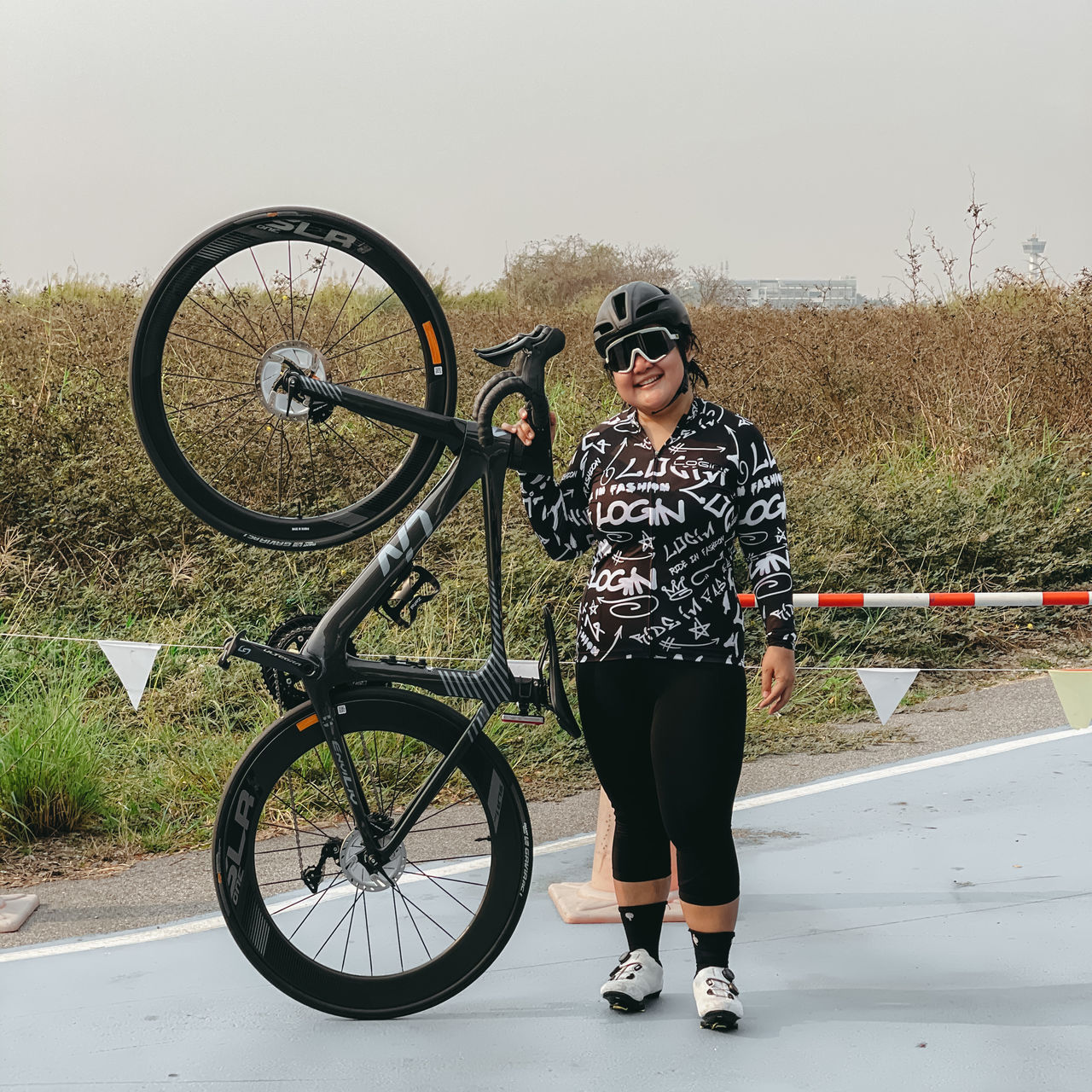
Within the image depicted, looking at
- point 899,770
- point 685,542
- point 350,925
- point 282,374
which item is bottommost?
point 899,770

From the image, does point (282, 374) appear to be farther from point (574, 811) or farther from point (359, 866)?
point (574, 811)

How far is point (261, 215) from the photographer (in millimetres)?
3023

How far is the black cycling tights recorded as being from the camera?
128 inches

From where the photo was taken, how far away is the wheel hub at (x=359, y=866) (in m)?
3.38

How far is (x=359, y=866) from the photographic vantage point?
11.1ft

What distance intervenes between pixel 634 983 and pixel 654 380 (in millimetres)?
1616

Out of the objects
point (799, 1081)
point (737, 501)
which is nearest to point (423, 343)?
point (737, 501)

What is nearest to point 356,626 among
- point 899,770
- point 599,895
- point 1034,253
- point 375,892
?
point 375,892

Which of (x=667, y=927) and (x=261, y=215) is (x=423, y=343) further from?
(x=667, y=927)

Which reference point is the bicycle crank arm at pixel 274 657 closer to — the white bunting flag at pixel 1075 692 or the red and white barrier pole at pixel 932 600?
the red and white barrier pole at pixel 932 600

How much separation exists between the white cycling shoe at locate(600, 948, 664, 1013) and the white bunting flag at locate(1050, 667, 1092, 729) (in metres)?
2.21

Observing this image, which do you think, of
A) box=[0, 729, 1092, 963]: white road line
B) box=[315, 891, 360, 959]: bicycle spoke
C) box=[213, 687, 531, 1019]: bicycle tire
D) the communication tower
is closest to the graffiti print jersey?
box=[213, 687, 531, 1019]: bicycle tire

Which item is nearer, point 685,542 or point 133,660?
point 685,542

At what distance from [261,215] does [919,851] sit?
3.34 metres
